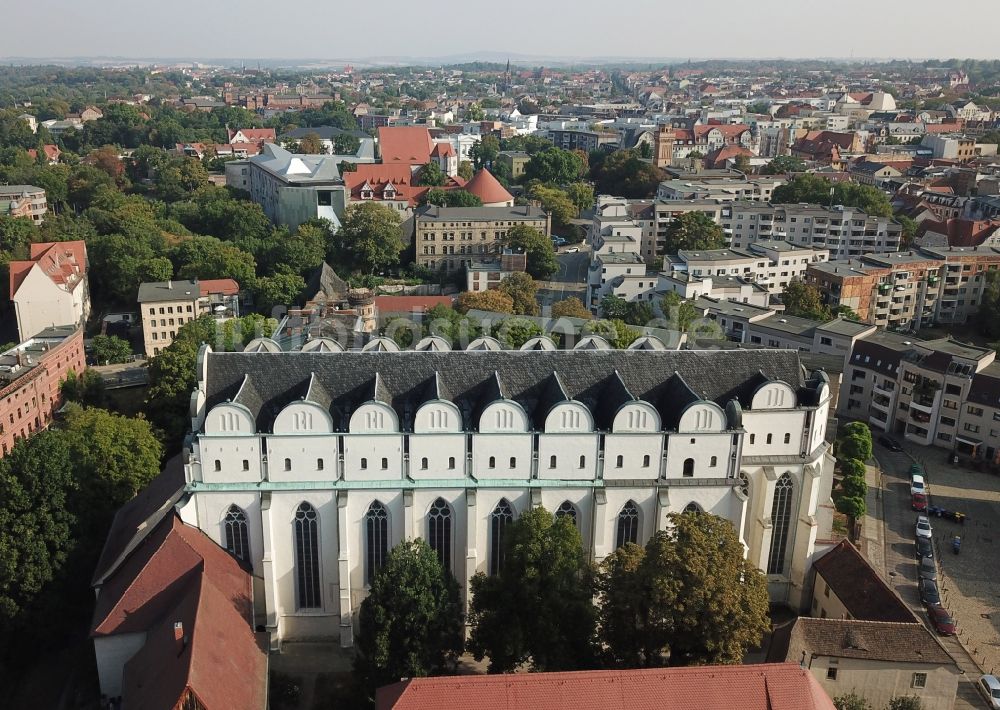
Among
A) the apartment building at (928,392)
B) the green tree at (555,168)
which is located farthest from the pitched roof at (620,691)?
the green tree at (555,168)

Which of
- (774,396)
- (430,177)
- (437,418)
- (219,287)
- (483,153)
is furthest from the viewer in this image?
(483,153)

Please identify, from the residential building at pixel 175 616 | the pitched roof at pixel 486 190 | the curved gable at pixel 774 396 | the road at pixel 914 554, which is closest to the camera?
the residential building at pixel 175 616

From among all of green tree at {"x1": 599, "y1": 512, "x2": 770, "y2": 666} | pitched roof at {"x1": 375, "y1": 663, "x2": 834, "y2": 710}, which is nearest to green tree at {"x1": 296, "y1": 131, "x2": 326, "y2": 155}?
green tree at {"x1": 599, "y1": 512, "x2": 770, "y2": 666}

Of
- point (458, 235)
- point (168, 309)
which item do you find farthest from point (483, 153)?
point (168, 309)

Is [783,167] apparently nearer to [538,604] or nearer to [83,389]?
[83,389]

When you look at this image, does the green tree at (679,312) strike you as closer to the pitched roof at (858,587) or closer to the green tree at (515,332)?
the green tree at (515,332)

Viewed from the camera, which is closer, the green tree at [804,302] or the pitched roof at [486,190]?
the green tree at [804,302]
